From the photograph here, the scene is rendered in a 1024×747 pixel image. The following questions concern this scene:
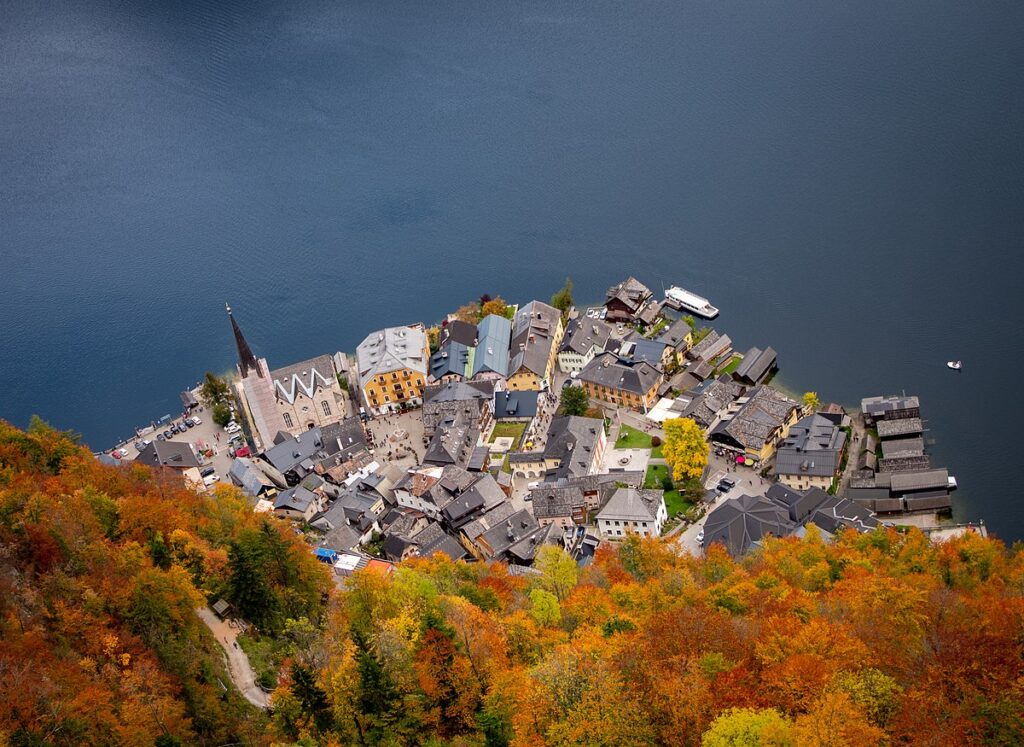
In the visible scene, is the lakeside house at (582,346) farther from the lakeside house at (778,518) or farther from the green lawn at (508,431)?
the lakeside house at (778,518)

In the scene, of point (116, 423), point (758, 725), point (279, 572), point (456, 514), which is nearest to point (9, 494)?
point (279, 572)

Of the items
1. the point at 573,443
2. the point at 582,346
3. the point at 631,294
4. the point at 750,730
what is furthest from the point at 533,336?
the point at 750,730

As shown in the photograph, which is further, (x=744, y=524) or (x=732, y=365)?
(x=732, y=365)

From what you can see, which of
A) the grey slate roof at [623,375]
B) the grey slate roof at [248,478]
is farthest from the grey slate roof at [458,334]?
the grey slate roof at [248,478]

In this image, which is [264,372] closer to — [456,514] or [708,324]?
[456,514]

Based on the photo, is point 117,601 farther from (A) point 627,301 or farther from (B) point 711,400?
(A) point 627,301

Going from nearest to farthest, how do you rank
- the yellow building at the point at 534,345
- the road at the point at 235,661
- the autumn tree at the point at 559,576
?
the road at the point at 235,661 → the autumn tree at the point at 559,576 → the yellow building at the point at 534,345
